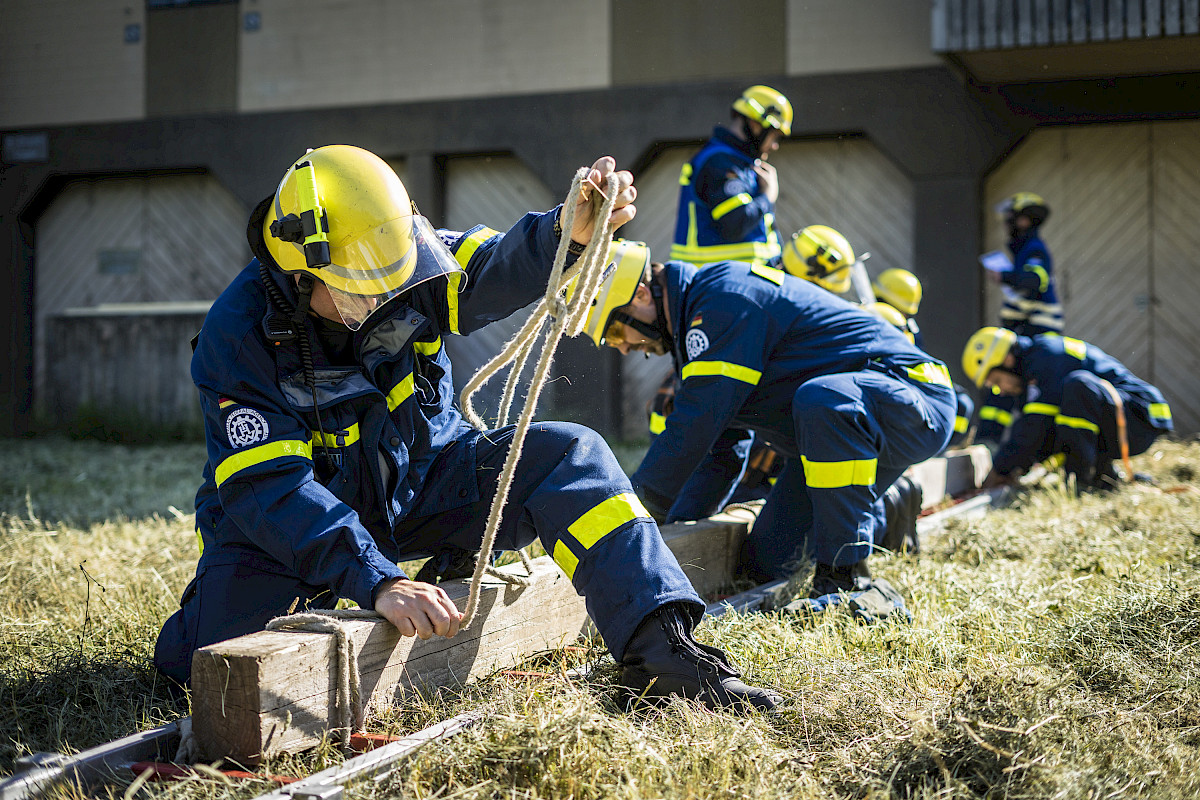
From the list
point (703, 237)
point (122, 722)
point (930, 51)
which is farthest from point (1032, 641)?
point (930, 51)

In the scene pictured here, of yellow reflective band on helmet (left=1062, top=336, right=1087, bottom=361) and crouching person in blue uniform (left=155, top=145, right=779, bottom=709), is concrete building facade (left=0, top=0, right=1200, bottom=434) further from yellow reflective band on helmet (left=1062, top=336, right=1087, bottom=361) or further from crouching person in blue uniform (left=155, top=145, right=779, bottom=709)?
crouching person in blue uniform (left=155, top=145, right=779, bottom=709)

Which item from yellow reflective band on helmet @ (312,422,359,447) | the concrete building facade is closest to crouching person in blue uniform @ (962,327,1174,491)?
the concrete building facade

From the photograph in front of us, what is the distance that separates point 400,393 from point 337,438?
0.65 feet

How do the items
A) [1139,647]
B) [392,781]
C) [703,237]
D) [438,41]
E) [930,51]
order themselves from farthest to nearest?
[438,41] < [930,51] < [703,237] < [1139,647] < [392,781]

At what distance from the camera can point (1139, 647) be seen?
8.96 ft

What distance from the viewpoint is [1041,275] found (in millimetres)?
7891

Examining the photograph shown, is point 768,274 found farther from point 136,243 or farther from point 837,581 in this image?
point 136,243

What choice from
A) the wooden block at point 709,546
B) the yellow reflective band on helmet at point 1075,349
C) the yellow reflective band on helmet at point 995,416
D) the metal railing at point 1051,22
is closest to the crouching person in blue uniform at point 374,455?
the wooden block at point 709,546

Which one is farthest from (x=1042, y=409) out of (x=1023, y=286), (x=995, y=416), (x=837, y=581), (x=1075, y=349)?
(x=837, y=581)

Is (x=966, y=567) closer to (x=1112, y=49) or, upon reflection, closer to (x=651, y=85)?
(x=1112, y=49)

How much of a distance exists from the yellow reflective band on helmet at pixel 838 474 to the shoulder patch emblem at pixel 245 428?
6.09 ft

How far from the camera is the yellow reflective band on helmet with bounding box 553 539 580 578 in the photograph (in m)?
2.48

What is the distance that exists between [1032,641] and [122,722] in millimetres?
2328

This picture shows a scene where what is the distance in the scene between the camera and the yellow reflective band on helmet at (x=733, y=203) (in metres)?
6.14
